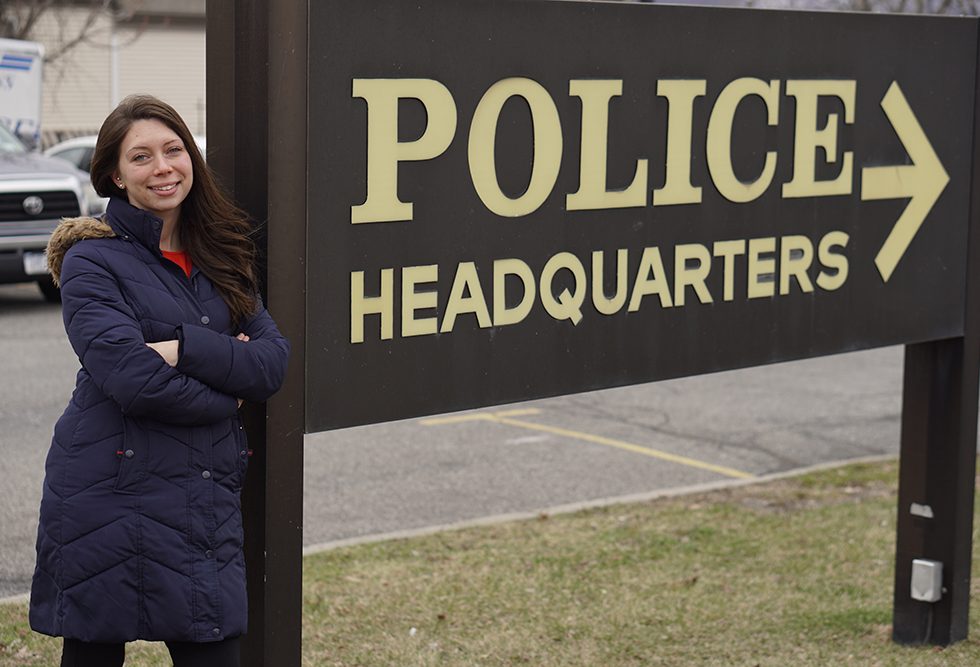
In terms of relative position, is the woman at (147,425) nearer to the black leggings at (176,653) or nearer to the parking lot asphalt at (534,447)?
the black leggings at (176,653)

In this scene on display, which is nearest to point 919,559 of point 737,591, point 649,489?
point 737,591

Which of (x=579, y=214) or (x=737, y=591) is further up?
(x=579, y=214)

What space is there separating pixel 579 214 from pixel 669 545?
2.92 metres

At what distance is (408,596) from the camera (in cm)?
588

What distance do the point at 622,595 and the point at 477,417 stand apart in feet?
13.8

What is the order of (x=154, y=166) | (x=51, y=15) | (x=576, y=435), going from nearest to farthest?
(x=154, y=166) < (x=576, y=435) < (x=51, y=15)

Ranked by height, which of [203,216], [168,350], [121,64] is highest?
[121,64]

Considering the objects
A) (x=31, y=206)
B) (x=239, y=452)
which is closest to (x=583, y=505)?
(x=239, y=452)

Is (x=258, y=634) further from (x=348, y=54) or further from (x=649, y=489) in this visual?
(x=649, y=489)

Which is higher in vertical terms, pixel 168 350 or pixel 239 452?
pixel 168 350

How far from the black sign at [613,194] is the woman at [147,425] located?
1.27ft

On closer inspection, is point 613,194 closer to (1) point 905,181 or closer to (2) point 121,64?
(1) point 905,181

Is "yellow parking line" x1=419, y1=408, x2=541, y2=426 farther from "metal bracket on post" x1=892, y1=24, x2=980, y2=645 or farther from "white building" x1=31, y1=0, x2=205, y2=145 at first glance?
"white building" x1=31, y1=0, x2=205, y2=145

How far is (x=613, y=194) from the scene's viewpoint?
4285 mm
